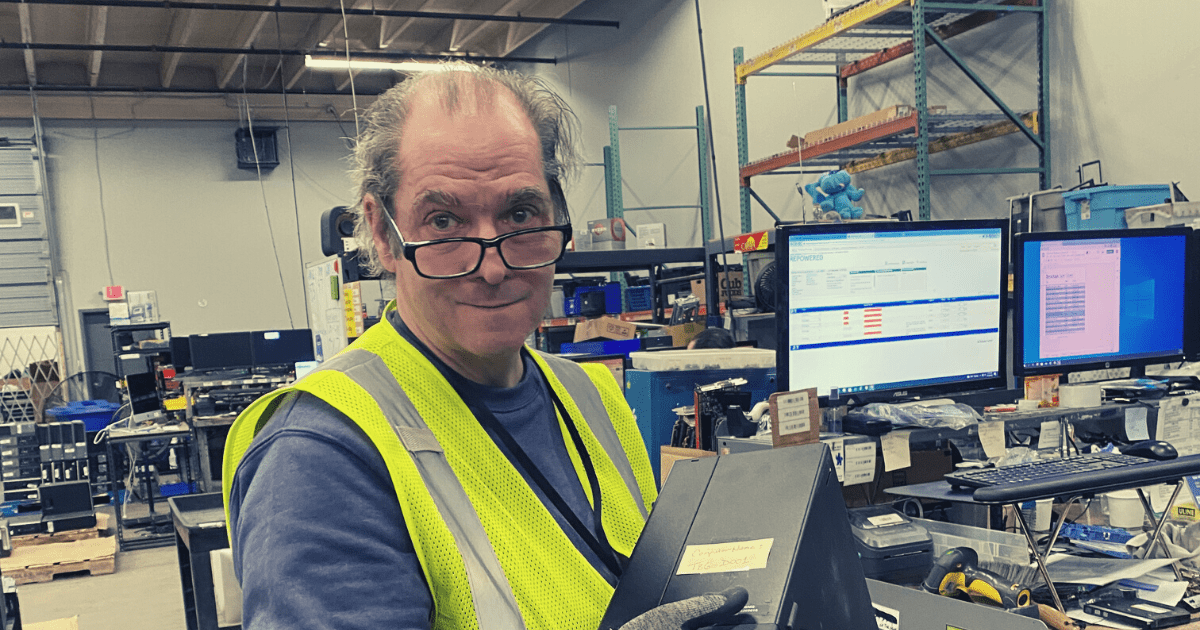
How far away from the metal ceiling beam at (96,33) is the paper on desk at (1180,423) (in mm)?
9500

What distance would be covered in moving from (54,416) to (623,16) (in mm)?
6668

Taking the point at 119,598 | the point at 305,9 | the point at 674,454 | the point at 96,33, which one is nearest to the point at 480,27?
the point at 305,9

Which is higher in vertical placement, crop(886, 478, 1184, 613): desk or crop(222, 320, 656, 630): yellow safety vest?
crop(222, 320, 656, 630): yellow safety vest

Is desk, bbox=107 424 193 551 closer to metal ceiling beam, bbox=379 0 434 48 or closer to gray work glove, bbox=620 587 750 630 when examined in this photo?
metal ceiling beam, bbox=379 0 434 48

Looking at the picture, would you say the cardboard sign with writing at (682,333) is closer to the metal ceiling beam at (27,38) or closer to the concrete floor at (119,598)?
the concrete floor at (119,598)

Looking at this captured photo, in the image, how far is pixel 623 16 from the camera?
9188 millimetres

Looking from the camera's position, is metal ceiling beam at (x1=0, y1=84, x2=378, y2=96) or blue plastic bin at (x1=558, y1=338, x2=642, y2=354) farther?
metal ceiling beam at (x1=0, y1=84, x2=378, y2=96)

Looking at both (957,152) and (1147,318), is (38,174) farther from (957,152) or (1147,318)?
(1147,318)

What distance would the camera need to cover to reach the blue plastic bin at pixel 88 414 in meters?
8.05

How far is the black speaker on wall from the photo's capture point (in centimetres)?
1109

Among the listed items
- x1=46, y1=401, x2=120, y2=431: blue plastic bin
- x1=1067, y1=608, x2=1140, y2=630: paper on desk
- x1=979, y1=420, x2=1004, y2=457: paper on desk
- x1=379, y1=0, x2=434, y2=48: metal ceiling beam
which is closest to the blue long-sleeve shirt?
x1=1067, y1=608, x2=1140, y2=630: paper on desk

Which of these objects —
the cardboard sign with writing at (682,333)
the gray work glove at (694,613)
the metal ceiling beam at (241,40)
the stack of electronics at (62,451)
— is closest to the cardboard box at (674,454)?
the gray work glove at (694,613)

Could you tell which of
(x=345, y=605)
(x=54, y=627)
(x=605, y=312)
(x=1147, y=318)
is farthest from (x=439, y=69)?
(x=605, y=312)

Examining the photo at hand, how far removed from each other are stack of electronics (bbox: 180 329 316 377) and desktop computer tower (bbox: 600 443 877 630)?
20.1 feet
